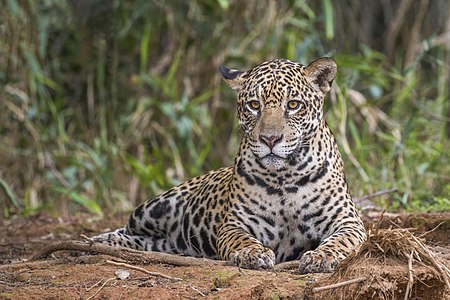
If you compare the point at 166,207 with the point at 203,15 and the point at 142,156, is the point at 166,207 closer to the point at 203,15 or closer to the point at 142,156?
the point at 142,156

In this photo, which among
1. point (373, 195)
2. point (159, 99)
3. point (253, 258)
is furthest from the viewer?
point (159, 99)

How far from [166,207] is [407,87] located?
4118 millimetres

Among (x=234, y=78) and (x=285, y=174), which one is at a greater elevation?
(x=234, y=78)

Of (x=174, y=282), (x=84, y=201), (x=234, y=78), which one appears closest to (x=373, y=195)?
(x=234, y=78)

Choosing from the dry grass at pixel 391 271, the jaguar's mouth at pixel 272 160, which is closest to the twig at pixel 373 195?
the jaguar's mouth at pixel 272 160

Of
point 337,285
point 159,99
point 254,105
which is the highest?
point 254,105

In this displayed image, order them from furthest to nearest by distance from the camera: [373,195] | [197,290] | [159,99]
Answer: [159,99], [373,195], [197,290]

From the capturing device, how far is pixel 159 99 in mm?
12352

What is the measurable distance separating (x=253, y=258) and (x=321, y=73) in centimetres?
158

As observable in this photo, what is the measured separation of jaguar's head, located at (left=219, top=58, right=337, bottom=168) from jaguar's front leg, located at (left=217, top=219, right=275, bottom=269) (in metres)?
0.52

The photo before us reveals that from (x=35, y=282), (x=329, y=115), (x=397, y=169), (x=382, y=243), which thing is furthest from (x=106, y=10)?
(x=382, y=243)

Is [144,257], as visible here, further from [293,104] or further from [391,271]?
[391,271]

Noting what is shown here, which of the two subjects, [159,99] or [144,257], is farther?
[159,99]

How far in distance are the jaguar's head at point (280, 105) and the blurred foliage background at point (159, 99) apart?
312 cm
